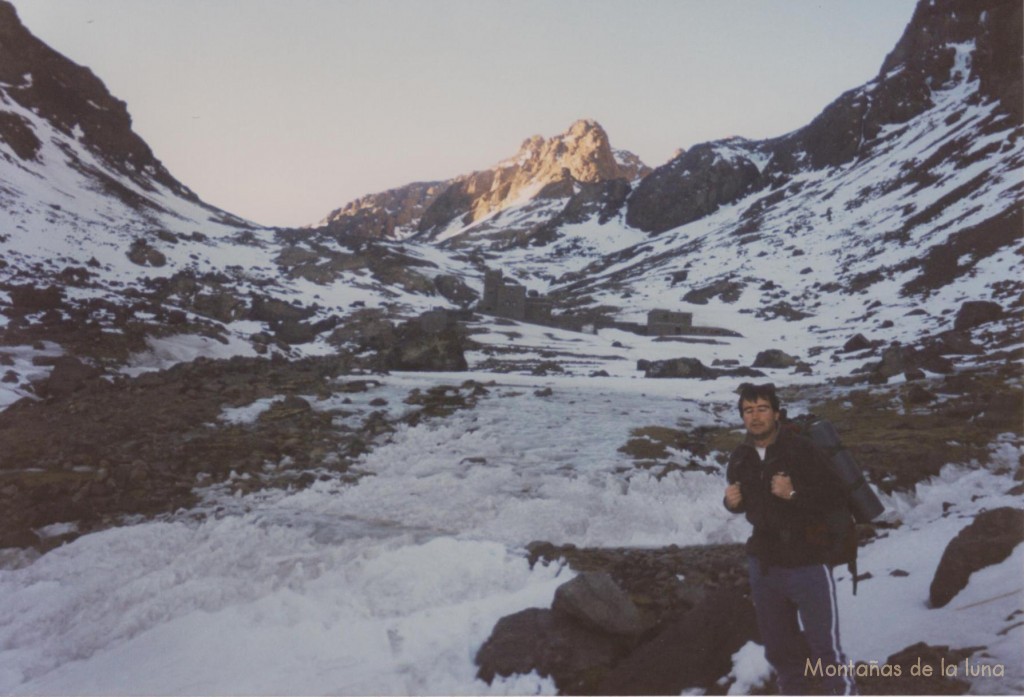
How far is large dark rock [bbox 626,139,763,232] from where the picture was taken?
14912 centimetres

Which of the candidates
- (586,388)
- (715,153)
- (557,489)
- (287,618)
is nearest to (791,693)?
(287,618)

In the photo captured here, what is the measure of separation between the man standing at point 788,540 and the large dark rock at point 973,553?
171cm

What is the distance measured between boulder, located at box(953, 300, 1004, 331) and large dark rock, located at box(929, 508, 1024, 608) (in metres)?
26.9

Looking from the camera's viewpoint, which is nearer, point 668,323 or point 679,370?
point 679,370

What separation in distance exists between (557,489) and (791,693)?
6.68m

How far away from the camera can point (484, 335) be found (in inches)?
2020

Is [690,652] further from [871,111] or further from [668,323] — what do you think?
[871,111]

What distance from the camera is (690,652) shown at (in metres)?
5.24

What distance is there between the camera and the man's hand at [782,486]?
4.16 m

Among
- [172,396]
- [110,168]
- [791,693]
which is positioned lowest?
[172,396]

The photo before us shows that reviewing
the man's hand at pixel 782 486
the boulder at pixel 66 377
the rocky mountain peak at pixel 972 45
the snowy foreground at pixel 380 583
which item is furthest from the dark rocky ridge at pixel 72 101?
the rocky mountain peak at pixel 972 45

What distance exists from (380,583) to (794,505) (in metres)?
5.10

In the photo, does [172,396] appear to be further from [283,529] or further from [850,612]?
[850,612]

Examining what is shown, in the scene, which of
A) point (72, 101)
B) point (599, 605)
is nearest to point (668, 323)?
→ point (599, 605)
